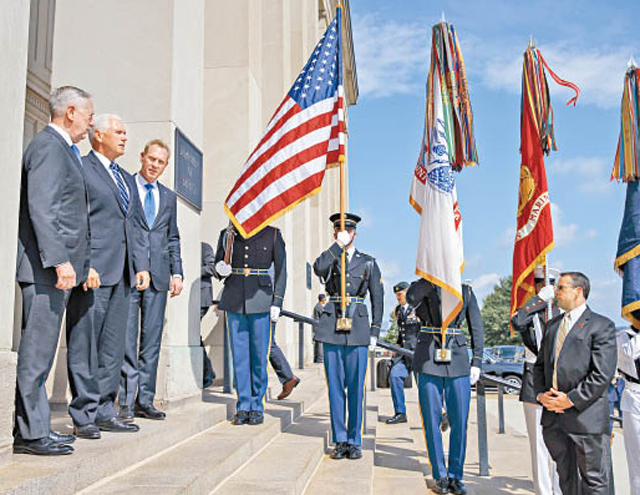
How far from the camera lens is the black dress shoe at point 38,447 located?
3070mm

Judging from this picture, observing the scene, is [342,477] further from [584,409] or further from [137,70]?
[137,70]

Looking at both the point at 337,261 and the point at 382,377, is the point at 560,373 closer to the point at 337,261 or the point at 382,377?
the point at 337,261

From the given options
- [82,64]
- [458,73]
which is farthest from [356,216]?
Result: [82,64]

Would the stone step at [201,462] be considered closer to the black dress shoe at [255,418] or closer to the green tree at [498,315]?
the black dress shoe at [255,418]

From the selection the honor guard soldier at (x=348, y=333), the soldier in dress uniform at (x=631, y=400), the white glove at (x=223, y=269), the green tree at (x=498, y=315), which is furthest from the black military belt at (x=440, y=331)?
the green tree at (x=498, y=315)

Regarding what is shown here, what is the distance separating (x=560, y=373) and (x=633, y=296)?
1.41 m

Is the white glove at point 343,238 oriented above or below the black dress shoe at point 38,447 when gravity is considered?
above

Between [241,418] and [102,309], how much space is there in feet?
6.29

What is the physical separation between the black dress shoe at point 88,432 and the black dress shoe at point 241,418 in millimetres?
1822

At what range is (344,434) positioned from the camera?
209 inches

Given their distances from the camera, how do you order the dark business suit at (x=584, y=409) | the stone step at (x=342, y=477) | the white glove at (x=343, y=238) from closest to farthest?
1. the dark business suit at (x=584, y=409)
2. the stone step at (x=342, y=477)
3. the white glove at (x=343, y=238)

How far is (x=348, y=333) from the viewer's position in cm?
541

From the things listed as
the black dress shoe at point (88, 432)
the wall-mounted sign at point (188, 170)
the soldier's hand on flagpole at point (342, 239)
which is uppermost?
the wall-mounted sign at point (188, 170)

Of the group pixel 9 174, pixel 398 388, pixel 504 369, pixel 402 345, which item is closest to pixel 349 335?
pixel 9 174
